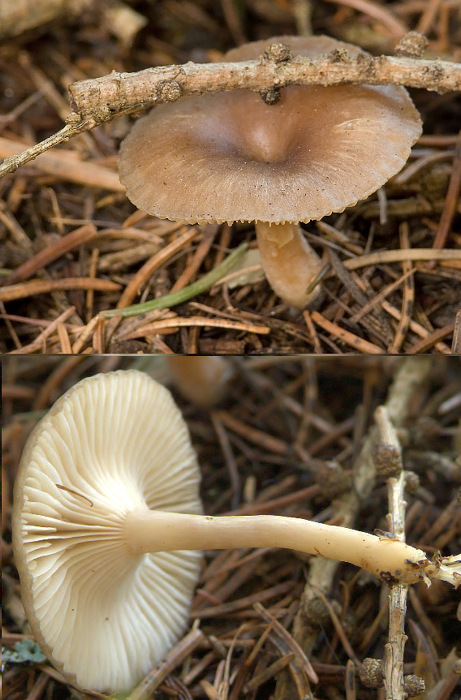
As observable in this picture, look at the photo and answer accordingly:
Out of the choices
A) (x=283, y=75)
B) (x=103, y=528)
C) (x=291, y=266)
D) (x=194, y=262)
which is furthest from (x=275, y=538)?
(x=283, y=75)

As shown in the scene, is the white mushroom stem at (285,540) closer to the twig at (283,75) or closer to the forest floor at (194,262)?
the forest floor at (194,262)

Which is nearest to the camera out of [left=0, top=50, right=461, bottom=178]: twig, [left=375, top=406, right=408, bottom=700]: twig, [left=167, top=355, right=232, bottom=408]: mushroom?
[left=375, top=406, right=408, bottom=700]: twig

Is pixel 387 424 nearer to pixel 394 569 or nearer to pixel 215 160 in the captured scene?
pixel 394 569

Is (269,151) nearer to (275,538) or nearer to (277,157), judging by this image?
(277,157)

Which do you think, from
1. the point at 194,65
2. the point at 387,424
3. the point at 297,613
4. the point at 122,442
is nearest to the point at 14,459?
the point at 122,442

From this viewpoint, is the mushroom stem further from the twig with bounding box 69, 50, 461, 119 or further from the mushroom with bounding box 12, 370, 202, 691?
the twig with bounding box 69, 50, 461, 119

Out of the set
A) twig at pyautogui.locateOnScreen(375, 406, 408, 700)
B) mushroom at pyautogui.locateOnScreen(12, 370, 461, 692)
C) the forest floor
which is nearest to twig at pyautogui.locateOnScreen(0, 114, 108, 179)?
the forest floor
